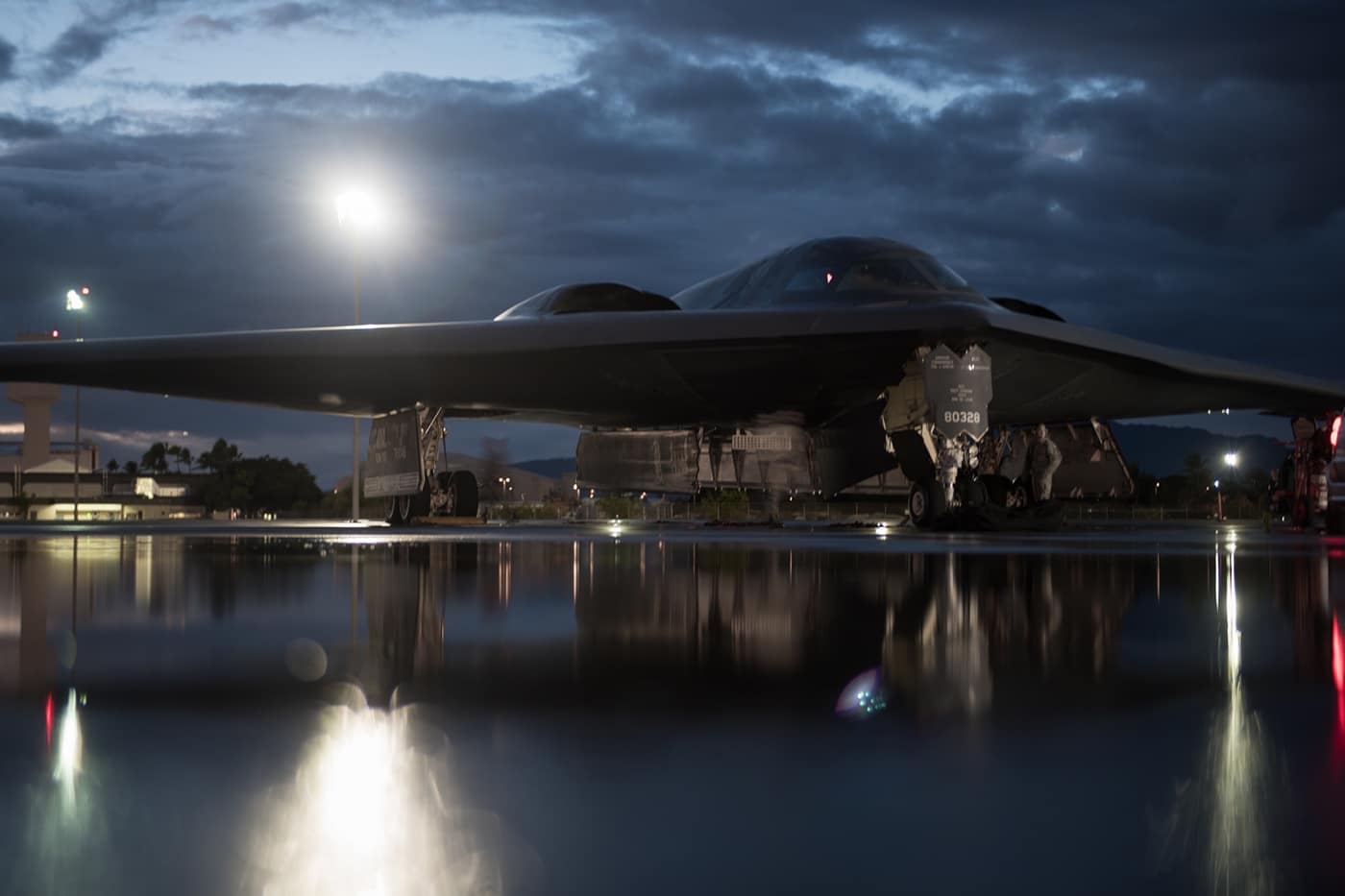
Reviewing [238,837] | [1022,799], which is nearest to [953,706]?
[1022,799]

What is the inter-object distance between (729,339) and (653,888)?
15813 millimetres

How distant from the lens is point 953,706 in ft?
12.5

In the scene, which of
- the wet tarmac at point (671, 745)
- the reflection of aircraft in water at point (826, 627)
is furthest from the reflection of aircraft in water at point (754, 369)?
the wet tarmac at point (671, 745)

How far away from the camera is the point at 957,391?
671 inches

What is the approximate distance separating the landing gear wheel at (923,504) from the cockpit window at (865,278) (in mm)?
3125

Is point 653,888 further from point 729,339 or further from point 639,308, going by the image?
point 639,308

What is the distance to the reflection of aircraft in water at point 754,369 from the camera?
17516 millimetres

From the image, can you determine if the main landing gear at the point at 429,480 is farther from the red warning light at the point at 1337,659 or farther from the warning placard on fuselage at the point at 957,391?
the red warning light at the point at 1337,659

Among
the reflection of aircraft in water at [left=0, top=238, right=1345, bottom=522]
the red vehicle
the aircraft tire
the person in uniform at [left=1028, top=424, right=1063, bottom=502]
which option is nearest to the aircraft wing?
the reflection of aircraft in water at [left=0, top=238, right=1345, bottom=522]

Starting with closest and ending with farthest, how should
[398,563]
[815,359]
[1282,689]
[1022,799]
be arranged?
[1022,799], [1282,689], [398,563], [815,359]

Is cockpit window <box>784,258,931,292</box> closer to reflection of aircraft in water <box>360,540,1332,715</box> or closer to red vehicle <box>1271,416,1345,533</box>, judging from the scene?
red vehicle <box>1271,416,1345,533</box>

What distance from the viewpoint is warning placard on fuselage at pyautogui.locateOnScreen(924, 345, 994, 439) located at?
16.9 m

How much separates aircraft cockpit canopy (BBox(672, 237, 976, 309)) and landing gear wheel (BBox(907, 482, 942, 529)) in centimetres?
295

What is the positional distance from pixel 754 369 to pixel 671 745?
646 inches
